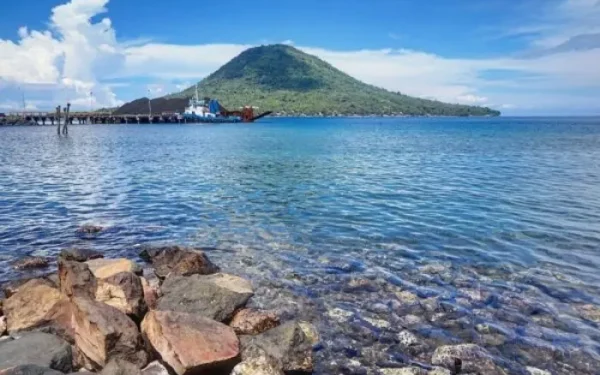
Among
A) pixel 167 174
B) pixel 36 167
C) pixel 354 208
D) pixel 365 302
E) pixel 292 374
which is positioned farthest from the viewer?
pixel 36 167

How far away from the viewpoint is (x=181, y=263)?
13812mm

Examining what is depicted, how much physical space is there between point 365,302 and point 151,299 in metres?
5.47

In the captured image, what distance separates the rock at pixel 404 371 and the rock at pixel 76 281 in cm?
679

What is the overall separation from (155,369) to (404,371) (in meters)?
4.67

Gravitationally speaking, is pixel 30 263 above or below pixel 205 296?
below

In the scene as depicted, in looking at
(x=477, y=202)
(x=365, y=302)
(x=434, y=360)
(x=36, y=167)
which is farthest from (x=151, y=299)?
(x=36, y=167)

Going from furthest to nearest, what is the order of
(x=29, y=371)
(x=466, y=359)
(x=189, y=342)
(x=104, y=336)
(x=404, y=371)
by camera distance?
(x=466, y=359) → (x=404, y=371) → (x=189, y=342) → (x=104, y=336) → (x=29, y=371)

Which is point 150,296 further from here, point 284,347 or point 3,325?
point 284,347

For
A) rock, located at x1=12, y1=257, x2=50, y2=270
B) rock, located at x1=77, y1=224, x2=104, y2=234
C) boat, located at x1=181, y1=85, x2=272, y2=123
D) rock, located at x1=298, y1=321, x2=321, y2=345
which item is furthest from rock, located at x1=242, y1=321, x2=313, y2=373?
boat, located at x1=181, y1=85, x2=272, y2=123

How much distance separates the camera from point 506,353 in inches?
378

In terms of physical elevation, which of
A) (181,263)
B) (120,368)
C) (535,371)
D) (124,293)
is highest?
(124,293)

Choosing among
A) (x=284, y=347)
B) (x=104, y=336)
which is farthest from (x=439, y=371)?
(x=104, y=336)

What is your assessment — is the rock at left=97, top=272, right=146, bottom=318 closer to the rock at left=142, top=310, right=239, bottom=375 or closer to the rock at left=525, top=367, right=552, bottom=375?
the rock at left=142, top=310, right=239, bottom=375

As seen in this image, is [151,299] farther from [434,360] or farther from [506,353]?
[506,353]
